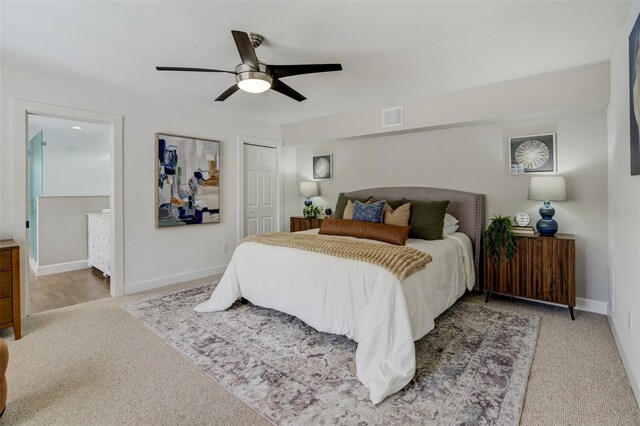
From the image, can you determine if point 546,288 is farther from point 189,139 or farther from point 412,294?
point 189,139

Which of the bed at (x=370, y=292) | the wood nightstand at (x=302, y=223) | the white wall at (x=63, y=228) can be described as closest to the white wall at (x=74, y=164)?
the white wall at (x=63, y=228)

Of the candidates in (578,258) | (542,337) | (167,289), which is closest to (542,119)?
(578,258)

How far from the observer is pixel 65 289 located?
404 cm

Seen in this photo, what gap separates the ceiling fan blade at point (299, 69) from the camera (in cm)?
226

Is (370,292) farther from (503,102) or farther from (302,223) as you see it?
(302,223)

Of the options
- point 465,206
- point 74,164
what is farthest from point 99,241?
point 465,206

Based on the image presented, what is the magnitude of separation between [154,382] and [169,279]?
93.1 inches

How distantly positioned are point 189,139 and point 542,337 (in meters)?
4.48

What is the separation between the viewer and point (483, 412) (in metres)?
1.73

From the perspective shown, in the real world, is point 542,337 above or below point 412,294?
below

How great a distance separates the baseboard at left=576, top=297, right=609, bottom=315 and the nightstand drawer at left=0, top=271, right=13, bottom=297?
5307mm

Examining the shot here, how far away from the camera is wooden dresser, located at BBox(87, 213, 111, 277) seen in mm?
4531

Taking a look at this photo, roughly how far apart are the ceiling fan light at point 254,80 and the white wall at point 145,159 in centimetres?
212

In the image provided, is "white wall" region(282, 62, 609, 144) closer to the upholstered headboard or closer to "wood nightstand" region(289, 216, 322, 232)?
the upholstered headboard
